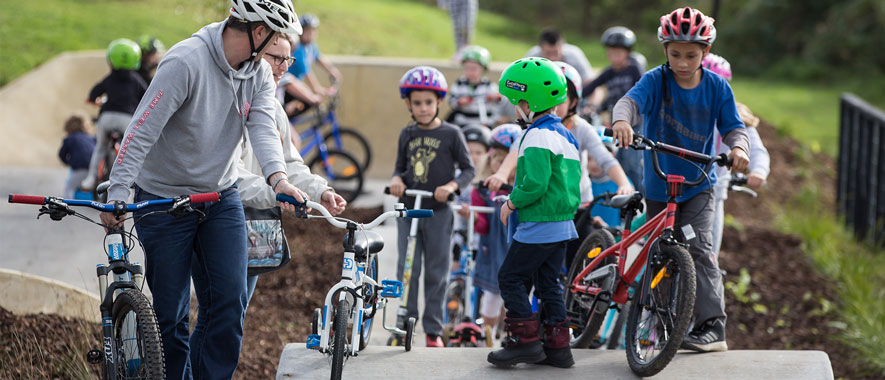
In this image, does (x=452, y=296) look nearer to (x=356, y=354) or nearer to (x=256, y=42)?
(x=356, y=354)

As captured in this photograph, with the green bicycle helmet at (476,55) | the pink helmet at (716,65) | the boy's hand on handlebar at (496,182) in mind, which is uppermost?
the green bicycle helmet at (476,55)

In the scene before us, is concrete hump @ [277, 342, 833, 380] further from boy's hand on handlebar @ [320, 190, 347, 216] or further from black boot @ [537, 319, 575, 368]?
boy's hand on handlebar @ [320, 190, 347, 216]

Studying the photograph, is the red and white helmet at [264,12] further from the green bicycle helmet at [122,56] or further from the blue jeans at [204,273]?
the green bicycle helmet at [122,56]

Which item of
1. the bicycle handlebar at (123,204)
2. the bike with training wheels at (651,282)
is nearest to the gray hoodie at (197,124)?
the bicycle handlebar at (123,204)

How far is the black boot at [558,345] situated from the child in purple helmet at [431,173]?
4.06 ft

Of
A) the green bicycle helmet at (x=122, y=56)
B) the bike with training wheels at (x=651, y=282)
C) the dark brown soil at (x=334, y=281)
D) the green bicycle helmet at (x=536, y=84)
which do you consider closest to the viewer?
the bike with training wheels at (x=651, y=282)

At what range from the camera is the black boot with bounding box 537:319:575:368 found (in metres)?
4.95

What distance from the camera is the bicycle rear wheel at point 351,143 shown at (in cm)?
1162

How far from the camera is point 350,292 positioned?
4574 millimetres

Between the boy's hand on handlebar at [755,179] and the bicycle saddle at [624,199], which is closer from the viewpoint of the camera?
the boy's hand on handlebar at [755,179]

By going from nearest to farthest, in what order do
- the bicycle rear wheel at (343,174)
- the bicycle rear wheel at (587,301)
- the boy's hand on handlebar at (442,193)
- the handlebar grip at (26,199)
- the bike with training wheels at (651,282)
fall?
1. the handlebar grip at (26,199)
2. the bike with training wheels at (651,282)
3. the bicycle rear wheel at (587,301)
4. the boy's hand on handlebar at (442,193)
5. the bicycle rear wheel at (343,174)

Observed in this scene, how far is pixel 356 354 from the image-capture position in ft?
15.9

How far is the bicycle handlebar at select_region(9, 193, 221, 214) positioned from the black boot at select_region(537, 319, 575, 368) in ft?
6.07

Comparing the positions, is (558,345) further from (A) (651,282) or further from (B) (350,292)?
(B) (350,292)
